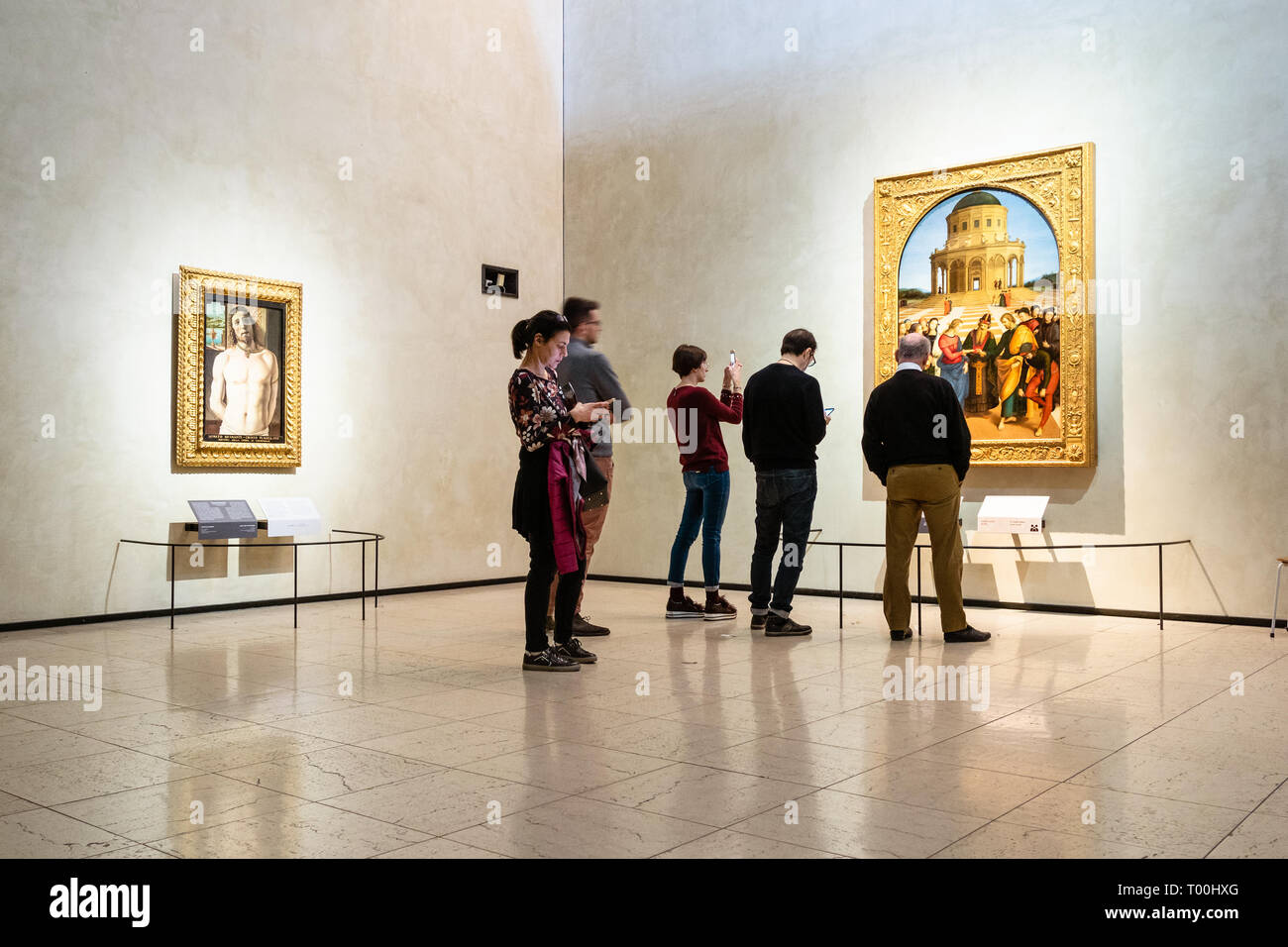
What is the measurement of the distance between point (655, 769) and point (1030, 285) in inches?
229

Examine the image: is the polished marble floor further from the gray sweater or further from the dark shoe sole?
the gray sweater

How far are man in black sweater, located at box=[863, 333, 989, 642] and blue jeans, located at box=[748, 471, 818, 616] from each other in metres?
0.48

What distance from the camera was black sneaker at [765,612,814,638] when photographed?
6.92 meters

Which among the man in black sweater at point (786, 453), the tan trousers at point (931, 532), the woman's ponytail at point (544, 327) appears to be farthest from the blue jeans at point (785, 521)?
the woman's ponytail at point (544, 327)

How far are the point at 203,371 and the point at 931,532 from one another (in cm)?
536

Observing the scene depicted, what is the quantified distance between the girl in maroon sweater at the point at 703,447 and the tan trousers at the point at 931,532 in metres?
1.25

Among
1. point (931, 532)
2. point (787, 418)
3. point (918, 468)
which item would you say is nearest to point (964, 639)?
point (931, 532)

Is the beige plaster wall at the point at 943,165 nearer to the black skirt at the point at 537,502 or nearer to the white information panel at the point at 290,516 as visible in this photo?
the white information panel at the point at 290,516

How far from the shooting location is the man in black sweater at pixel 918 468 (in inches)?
257

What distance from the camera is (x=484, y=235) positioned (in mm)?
10523

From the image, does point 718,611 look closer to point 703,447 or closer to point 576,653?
point 703,447

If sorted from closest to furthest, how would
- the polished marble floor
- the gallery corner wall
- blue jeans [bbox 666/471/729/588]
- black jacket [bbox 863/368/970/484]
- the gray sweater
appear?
1. the polished marble floor
2. black jacket [bbox 863/368/970/484]
3. the gray sweater
4. the gallery corner wall
5. blue jeans [bbox 666/471/729/588]

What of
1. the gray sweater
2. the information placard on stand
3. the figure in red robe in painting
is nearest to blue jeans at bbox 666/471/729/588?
the gray sweater

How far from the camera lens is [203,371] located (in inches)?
323
